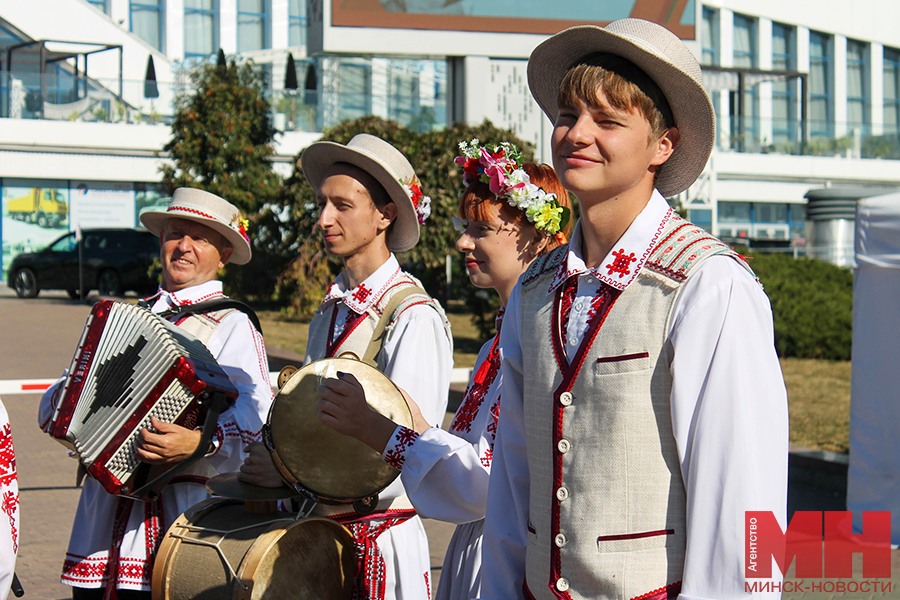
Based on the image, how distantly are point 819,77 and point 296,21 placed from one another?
25.1 metres

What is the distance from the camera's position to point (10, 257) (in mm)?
29453

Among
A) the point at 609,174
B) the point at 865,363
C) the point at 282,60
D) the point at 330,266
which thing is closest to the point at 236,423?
the point at 609,174

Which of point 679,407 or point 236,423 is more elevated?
point 679,407

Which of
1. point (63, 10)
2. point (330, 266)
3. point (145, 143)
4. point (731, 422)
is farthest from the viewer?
point (63, 10)

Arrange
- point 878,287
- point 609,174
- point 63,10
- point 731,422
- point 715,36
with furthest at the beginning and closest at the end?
point 715,36 < point 63,10 < point 878,287 < point 609,174 < point 731,422

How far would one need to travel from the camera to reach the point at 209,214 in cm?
411

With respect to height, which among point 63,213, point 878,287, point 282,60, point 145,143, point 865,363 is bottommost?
point 865,363

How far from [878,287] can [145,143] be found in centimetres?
2613

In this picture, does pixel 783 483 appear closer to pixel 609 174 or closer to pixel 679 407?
pixel 679 407

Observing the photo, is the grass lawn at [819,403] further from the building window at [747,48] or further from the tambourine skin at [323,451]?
the building window at [747,48]

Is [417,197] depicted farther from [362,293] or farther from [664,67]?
[664,67]

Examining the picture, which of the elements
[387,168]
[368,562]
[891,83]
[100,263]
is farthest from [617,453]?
[891,83]

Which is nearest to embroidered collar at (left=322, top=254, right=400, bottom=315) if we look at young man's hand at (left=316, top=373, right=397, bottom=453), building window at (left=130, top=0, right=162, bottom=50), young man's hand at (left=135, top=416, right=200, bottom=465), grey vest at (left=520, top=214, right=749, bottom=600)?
young man's hand at (left=135, top=416, right=200, bottom=465)

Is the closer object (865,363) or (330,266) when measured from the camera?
(865,363)
